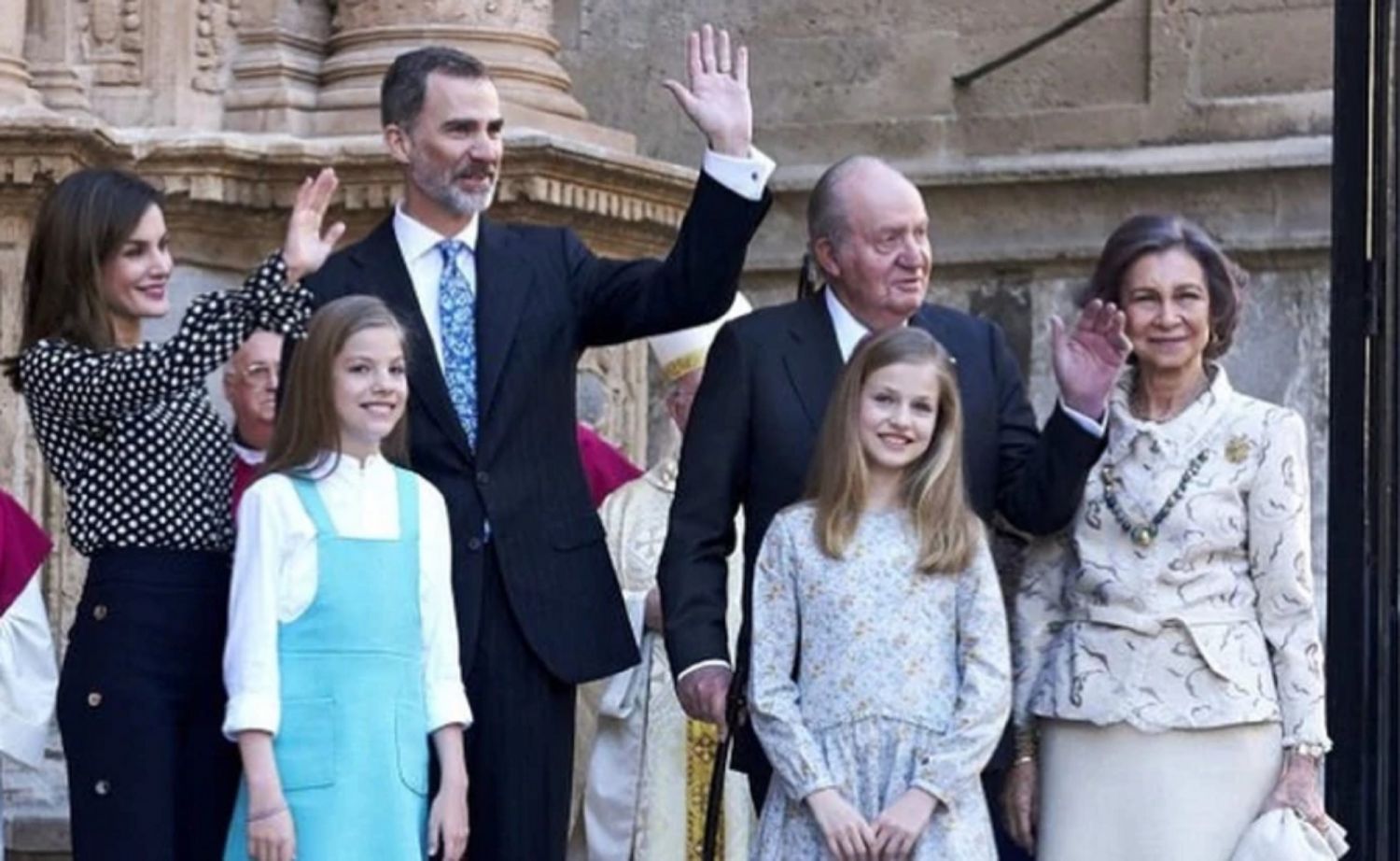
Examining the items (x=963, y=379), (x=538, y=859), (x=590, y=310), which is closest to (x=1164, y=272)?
(x=963, y=379)

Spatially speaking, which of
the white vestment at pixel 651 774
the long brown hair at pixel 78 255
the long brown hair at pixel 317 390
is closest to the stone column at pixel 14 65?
the white vestment at pixel 651 774

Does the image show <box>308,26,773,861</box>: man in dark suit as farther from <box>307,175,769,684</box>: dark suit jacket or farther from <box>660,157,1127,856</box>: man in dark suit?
<box>660,157,1127,856</box>: man in dark suit

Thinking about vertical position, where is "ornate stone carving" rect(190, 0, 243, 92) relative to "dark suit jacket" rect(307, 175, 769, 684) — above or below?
above

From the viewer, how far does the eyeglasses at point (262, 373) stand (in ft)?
24.9

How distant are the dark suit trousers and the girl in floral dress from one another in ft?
1.50

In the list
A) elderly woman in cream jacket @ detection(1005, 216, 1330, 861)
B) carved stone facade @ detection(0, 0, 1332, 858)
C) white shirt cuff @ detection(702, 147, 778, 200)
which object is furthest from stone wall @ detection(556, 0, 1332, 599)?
white shirt cuff @ detection(702, 147, 778, 200)

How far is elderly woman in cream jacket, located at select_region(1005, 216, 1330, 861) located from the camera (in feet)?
21.9

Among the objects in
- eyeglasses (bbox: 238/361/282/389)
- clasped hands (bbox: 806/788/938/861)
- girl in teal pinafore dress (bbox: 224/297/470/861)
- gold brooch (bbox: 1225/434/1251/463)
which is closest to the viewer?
clasped hands (bbox: 806/788/938/861)

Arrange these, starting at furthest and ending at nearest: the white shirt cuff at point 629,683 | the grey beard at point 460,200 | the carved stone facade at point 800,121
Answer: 1. the carved stone facade at point 800,121
2. the white shirt cuff at point 629,683
3. the grey beard at point 460,200

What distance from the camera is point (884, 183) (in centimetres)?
684

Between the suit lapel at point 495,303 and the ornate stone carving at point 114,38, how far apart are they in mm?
2324

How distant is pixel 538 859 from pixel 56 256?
133 centimetres

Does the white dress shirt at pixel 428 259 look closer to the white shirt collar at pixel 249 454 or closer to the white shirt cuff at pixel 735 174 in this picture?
the white shirt cuff at pixel 735 174

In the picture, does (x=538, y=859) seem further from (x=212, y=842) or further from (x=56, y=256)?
(x=56, y=256)
